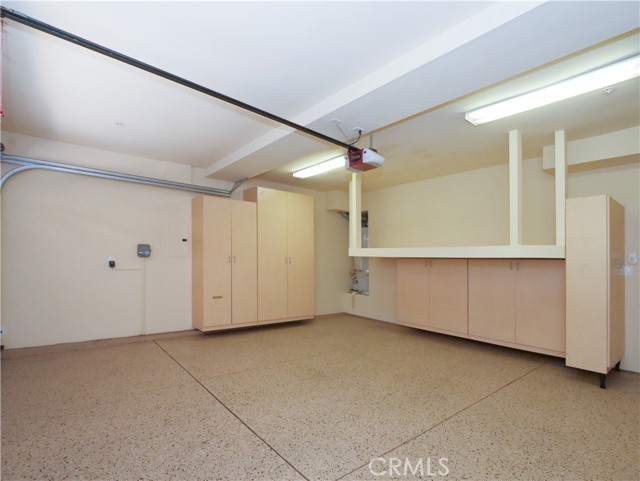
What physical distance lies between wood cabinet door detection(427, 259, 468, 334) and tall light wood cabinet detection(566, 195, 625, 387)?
156 cm

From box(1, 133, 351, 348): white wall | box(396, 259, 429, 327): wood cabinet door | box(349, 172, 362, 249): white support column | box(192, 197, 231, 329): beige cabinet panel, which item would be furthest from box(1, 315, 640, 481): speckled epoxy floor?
box(349, 172, 362, 249): white support column

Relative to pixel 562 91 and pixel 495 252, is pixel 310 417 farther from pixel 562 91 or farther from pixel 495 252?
pixel 562 91

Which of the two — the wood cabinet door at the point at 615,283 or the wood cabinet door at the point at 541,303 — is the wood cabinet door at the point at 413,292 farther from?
the wood cabinet door at the point at 615,283

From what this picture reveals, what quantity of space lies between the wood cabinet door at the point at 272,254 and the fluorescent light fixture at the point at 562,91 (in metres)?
3.49

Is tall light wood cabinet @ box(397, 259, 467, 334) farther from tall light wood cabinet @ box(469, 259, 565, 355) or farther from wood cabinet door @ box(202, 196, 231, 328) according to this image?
wood cabinet door @ box(202, 196, 231, 328)

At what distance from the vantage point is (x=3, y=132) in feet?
12.9

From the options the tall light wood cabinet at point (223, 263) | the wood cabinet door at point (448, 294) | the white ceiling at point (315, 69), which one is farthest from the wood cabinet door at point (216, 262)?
the wood cabinet door at point (448, 294)

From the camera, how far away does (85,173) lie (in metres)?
4.29

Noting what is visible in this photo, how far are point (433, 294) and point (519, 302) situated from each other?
126cm

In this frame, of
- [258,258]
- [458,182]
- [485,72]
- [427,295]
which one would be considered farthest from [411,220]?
[485,72]

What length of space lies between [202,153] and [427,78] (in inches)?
137

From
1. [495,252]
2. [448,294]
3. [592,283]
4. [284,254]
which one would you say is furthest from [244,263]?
[592,283]

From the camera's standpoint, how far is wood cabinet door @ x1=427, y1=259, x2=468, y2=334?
15.7 feet

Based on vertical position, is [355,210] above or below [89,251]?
above
